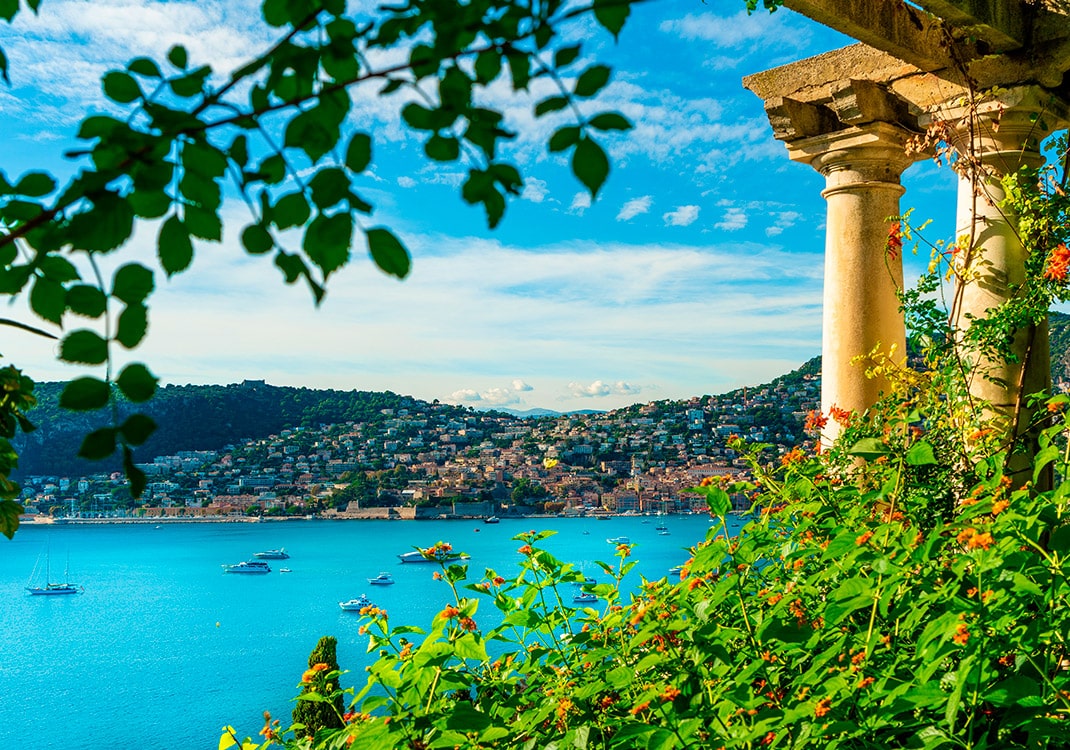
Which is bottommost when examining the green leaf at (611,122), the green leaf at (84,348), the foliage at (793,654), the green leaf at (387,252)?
the foliage at (793,654)

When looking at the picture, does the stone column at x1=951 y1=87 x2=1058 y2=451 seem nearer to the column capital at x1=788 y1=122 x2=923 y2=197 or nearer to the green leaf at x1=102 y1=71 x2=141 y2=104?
the column capital at x1=788 y1=122 x2=923 y2=197

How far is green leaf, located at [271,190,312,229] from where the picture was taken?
104cm

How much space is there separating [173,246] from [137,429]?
257 mm

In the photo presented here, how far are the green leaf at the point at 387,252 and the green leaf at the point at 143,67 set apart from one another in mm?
326

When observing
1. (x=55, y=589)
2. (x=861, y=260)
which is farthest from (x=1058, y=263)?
(x=55, y=589)

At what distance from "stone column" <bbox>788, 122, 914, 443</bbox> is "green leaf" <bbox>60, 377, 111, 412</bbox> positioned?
4880 mm

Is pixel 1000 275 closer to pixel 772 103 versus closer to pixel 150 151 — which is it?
pixel 772 103

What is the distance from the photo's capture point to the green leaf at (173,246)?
3.42 feet

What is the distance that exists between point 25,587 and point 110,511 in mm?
31127

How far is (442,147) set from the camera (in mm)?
1079

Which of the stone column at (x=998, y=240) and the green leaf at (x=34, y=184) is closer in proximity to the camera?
the green leaf at (x=34, y=184)

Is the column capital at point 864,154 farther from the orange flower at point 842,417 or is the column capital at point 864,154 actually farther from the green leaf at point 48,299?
the green leaf at point 48,299

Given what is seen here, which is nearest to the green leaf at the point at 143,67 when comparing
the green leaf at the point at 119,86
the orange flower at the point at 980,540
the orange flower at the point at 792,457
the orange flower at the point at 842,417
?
the green leaf at the point at 119,86

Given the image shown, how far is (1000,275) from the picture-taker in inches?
185
